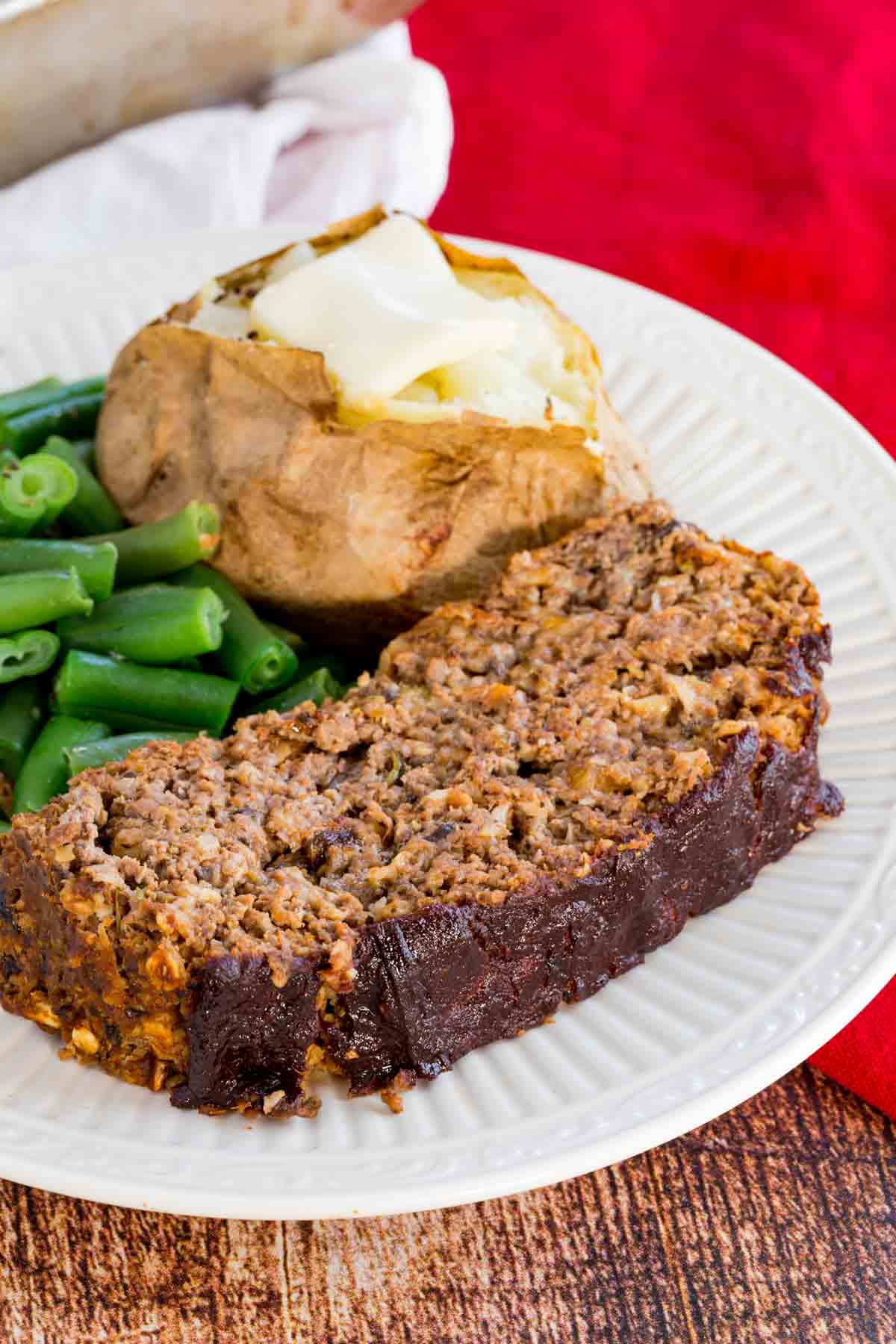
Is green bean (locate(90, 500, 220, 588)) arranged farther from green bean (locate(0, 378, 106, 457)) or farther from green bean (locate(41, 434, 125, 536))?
green bean (locate(0, 378, 106, 457))

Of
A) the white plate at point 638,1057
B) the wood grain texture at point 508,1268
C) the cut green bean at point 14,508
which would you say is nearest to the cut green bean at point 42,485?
the cut green bean at point 14,508

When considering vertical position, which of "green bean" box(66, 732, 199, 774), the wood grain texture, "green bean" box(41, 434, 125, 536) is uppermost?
"green bean" box(41, 434, 125, 536)

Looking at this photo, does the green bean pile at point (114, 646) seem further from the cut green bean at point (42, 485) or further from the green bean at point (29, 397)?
the green bean at point (29, 397)

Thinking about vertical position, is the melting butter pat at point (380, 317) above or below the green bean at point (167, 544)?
above

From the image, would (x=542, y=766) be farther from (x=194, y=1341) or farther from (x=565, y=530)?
Answer: (x=194, y=1341)

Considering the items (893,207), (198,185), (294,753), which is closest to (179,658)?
(294,753)

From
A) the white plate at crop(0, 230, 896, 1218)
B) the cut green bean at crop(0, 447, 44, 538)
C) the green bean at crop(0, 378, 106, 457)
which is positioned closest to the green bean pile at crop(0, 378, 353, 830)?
the cut green bean at crop(0, 447, 44, 538)

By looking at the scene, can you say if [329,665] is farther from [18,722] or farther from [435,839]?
[435,839]
